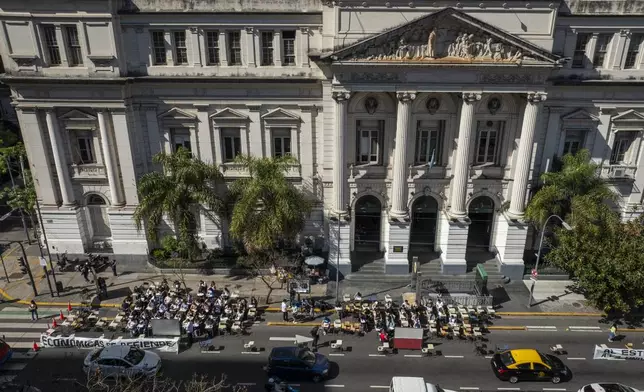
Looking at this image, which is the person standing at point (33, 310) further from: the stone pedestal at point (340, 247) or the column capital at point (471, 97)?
the column capital at point (471, 97)

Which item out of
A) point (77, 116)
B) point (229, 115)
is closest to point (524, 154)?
point (229, 115)

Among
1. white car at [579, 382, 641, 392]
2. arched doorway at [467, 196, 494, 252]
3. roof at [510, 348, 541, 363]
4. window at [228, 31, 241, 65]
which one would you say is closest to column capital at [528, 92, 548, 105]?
arched doorway at [467, 196, 494, 252]

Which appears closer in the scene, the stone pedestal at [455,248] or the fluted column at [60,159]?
the fluted column at [60,159]

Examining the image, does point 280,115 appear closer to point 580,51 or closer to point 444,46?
point 444,46

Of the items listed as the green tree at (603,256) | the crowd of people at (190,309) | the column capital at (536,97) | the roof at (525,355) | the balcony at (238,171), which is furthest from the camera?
the balcony at (238,171)

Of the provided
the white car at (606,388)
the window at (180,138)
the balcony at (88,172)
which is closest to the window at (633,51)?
the white car at (606,388)

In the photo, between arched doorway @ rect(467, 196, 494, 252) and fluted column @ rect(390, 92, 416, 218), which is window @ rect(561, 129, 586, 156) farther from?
fluted column @ rect(390, 92, 416, 218)
